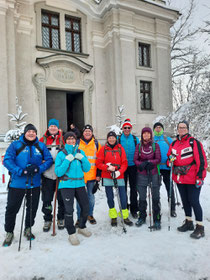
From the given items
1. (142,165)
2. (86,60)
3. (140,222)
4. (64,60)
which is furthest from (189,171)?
Result: (86,60)

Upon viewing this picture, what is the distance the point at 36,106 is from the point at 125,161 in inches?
326

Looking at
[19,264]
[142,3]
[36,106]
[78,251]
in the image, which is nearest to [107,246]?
[78,251]

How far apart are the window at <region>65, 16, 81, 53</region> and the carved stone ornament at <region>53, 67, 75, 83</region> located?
1.43m

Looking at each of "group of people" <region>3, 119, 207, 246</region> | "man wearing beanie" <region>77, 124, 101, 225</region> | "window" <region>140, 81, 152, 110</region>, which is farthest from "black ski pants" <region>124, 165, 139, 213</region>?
"window" <region>140, 81, 152, 110</region>

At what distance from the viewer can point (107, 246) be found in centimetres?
323

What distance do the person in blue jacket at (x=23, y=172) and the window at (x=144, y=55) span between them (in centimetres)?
1181

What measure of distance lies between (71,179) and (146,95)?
1134 centimetres

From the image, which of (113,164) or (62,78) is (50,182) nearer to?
(113,164)

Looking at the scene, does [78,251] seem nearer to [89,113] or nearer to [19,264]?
[19,264]

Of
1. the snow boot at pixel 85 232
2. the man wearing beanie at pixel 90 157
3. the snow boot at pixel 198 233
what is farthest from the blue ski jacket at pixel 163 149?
the snow boot at pixel 85 232

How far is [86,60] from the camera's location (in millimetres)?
12195

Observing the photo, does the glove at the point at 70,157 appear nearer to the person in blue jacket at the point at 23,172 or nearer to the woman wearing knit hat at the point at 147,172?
the person in blue jacket at the point at 23,172

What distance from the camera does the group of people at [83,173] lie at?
3.37m

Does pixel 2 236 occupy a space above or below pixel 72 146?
below
